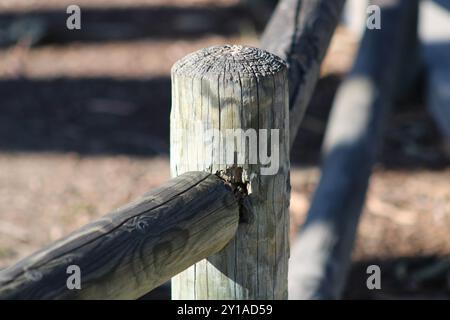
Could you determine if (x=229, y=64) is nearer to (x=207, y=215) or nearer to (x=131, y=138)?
(x=207, y=215)

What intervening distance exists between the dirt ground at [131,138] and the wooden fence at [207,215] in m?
1.92

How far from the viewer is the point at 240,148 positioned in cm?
155

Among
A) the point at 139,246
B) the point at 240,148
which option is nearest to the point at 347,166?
the point at 240,148

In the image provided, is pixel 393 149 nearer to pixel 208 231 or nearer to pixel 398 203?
pixel 398 203

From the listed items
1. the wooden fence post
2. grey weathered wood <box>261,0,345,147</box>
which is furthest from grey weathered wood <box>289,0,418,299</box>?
the wooden fence post

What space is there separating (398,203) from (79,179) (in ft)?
5.21

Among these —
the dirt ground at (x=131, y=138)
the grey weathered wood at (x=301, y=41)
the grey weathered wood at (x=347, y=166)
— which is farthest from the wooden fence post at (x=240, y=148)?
the dirt ground at (x=131, y=138)

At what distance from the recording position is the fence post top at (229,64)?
1.53 metres

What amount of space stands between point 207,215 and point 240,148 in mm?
146

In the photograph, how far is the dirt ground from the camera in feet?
12.5

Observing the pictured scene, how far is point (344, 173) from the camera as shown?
9.88 ft

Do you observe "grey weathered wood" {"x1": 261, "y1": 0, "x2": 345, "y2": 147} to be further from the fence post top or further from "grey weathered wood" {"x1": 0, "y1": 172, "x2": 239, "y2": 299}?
"grey weathered wood" {"x1": 0, "y1": 172, "x2": 239, "y2": 299}

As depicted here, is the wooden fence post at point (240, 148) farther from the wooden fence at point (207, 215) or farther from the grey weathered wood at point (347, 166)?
the grey weathered wood at point (347, 166)
